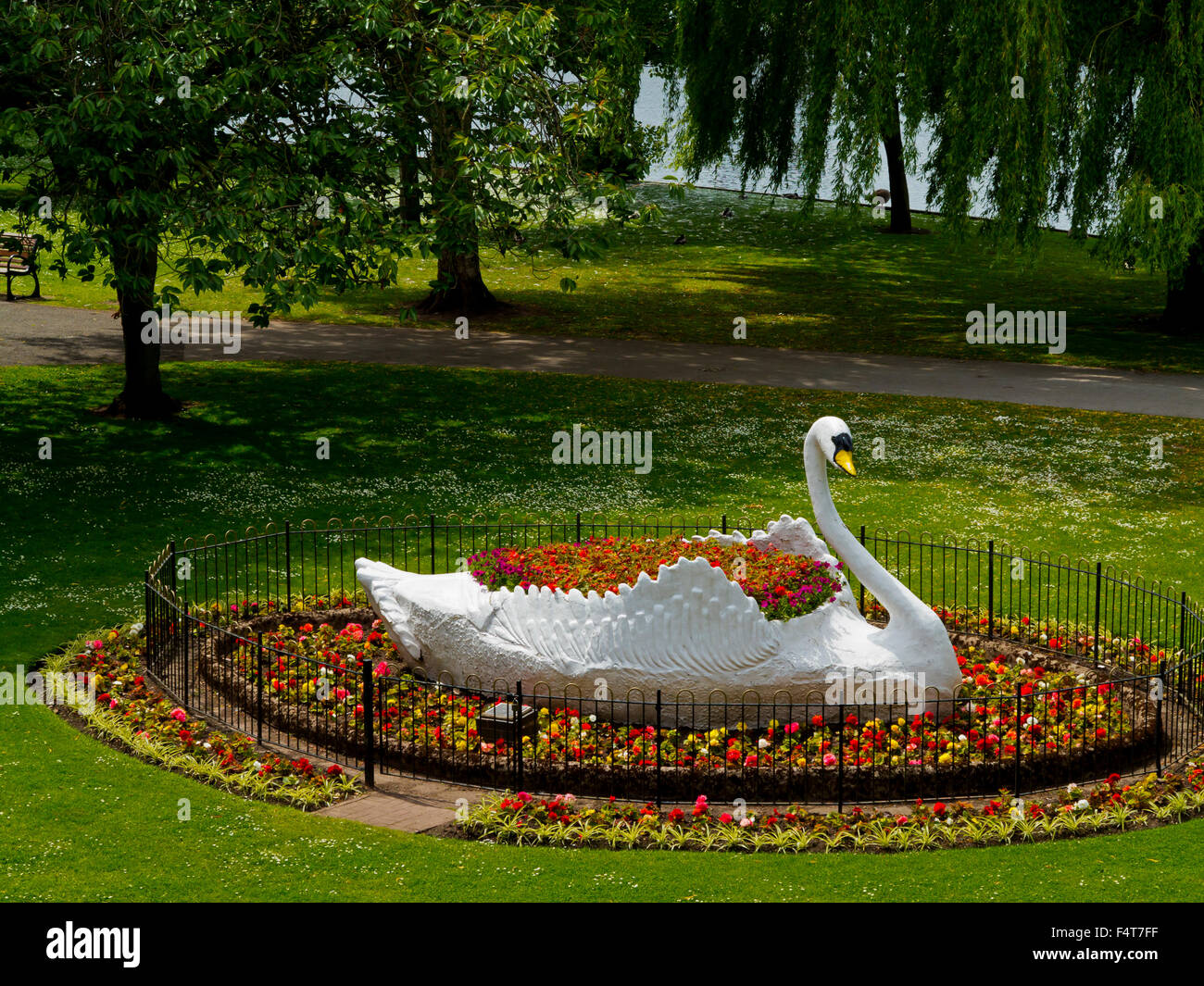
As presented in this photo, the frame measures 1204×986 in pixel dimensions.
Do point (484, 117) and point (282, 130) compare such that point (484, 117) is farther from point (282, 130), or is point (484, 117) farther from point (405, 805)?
point (405, 805)

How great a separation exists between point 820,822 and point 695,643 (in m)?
2.38

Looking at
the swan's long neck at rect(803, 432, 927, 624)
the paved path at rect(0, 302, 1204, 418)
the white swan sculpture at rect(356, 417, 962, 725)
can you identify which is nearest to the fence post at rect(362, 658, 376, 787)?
the white swan sculpture at rect(356, 417, 962, 725)

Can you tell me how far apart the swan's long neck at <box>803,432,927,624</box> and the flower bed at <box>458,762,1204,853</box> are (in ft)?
7.27

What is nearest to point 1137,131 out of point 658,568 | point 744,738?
point 658,568

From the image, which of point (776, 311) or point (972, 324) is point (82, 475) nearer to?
point (776, 311)

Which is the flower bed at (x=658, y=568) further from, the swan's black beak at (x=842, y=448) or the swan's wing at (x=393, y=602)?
the swan's black beak at (x=842, y=448)

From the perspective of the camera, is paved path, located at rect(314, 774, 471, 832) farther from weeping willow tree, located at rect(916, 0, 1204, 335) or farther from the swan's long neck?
weeping willow tree, located at rect(916, 0, 1204, 335)

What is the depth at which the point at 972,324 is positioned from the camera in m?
37.5

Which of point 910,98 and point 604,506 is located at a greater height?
point 910,98

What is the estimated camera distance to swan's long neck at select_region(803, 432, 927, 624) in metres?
13.6

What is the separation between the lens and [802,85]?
3419 centimetres

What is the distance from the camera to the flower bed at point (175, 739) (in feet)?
40.5

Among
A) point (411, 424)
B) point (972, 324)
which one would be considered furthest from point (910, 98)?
point (411, 424)

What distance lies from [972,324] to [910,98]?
29.1 feet
